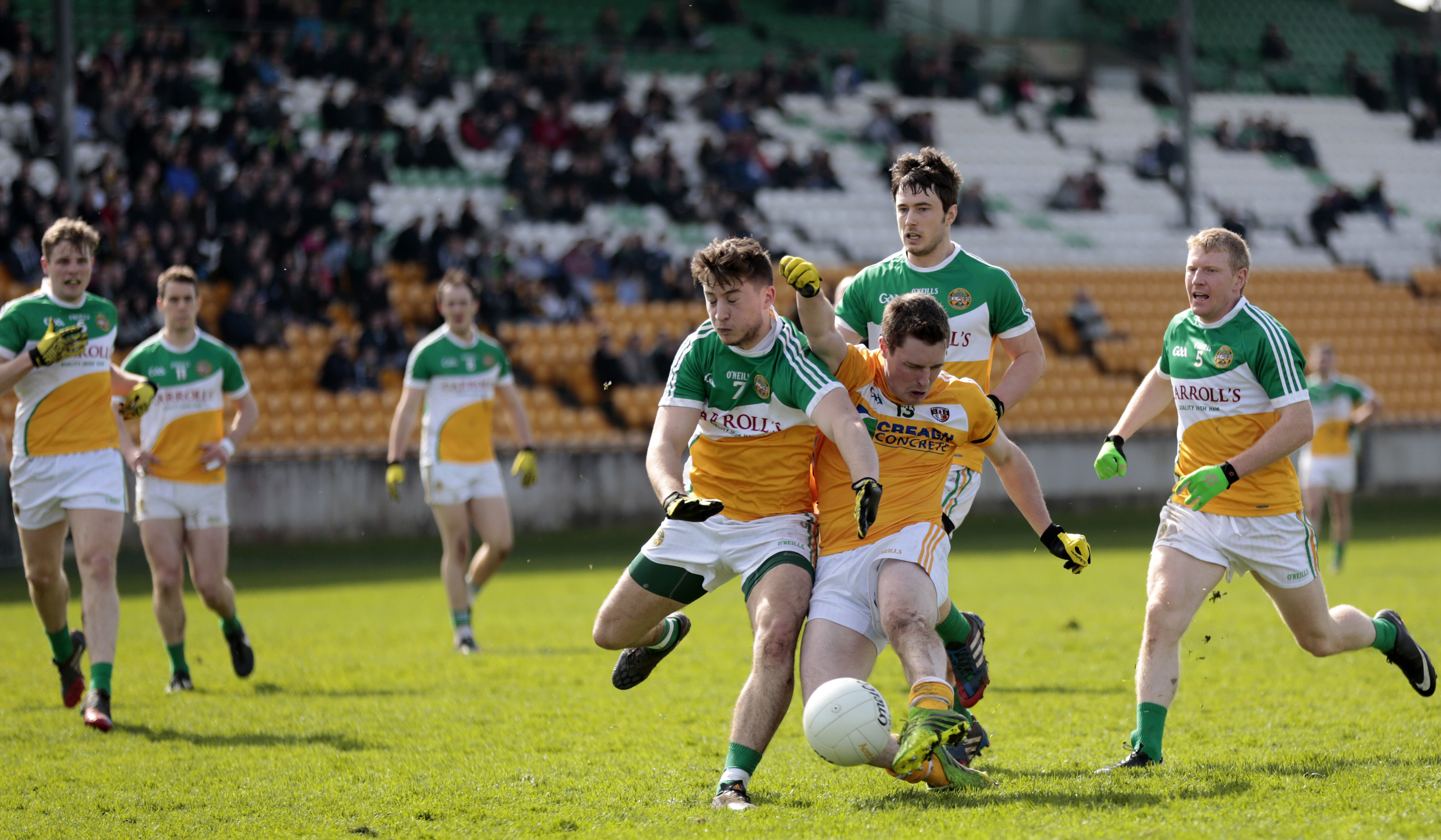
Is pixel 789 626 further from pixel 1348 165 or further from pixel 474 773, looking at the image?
pixel 1348 165

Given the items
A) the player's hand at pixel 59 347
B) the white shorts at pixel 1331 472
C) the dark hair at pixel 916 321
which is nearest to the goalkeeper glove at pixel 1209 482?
the dark hair at pixel 916 321

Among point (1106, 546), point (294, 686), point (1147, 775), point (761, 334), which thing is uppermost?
point (761, 334)

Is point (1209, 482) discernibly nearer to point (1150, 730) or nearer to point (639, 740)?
point (1150, 730)

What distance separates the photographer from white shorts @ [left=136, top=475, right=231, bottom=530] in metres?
8.78

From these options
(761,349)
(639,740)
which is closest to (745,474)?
(761,349)

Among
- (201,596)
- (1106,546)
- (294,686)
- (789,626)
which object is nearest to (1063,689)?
(789,626)

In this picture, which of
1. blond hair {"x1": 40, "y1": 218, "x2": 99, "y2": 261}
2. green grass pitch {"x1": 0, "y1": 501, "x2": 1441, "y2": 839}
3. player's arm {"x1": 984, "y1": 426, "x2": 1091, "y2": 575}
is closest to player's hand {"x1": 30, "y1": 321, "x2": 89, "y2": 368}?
blond hair {"x1": 40, "y1": 218, "x2": 99, "y2": 261}

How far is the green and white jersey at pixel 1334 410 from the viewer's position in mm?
15523

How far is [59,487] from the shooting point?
7.61m

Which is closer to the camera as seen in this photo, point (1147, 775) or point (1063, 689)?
point (1147, 775)

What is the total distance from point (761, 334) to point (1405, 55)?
32434 mm

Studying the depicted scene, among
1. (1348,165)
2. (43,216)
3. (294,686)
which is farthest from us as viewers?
(1348,165)

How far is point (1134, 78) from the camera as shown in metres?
32.6

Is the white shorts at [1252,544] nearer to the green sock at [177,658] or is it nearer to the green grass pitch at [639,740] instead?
the green grass pitch at [639,740]
